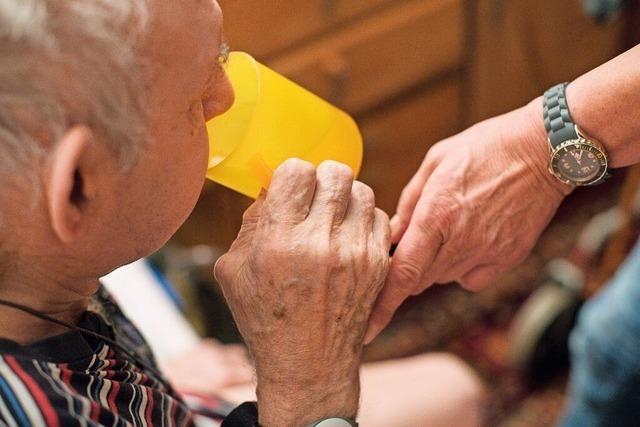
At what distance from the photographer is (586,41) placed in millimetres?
1302

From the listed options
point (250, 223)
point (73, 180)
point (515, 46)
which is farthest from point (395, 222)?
point (515, 46)

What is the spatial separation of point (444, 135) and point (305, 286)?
3.90 feet

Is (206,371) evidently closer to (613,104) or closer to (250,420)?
(250,420)

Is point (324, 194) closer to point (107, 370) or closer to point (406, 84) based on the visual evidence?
point (107, 370)

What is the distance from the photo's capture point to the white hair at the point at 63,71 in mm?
616

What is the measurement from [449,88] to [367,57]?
0.85 ft

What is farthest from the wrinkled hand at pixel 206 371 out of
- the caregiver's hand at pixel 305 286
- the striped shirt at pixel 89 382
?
the caregiver's hand at pixel 305 286

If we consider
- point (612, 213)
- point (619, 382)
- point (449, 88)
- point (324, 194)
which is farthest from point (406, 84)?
point (324, 194)

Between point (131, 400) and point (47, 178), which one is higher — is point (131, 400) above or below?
below

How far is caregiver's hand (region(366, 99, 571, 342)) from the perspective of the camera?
39.6 inches

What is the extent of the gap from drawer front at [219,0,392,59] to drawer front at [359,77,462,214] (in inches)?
9.6

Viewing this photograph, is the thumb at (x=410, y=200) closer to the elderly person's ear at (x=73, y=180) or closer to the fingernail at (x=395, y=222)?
the fingernail at (x=395, y=222)

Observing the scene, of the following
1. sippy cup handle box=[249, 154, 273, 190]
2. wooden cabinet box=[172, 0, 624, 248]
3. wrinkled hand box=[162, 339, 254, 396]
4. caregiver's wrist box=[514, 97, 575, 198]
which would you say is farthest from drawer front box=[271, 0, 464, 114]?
sippy cup handle box=[249, 154, 273, 190]

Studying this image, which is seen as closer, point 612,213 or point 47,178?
point 47,178
